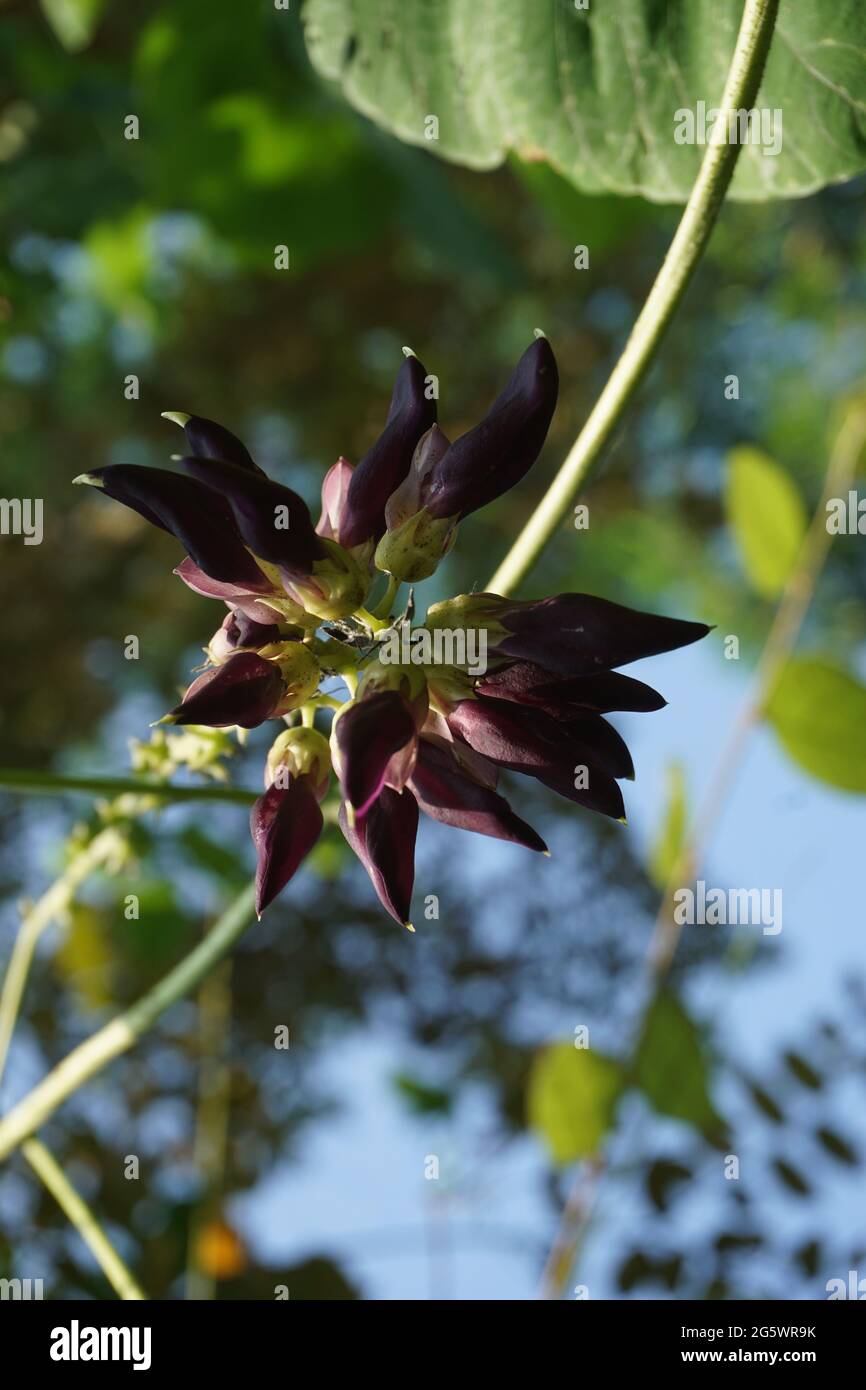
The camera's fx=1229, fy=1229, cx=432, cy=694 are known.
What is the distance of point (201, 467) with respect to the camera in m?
0.48

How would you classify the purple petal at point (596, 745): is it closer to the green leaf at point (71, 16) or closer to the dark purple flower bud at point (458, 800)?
the dark purple flower bud at point (458, 800)

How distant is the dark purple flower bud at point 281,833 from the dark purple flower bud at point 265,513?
9 cm

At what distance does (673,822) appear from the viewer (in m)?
1.32

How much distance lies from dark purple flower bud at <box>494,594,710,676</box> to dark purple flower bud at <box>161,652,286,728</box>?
10 centimetres

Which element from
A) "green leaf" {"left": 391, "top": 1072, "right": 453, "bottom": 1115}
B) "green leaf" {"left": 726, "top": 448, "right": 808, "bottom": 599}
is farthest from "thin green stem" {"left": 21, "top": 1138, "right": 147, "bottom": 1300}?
"green leaf" {"left": 391, "top": 1072, "right": 453, "bottom": 1115}

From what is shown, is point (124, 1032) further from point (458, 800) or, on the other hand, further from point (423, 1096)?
point (423, 1096)

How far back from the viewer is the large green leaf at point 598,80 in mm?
689

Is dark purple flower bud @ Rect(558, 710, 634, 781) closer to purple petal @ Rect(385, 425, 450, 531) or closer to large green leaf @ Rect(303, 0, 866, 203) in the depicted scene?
purple petal @ Rect(385, 425, 450, 531)

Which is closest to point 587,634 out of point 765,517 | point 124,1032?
point 124,1032

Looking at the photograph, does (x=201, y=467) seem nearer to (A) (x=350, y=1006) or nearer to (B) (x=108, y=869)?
(B) (x=108, y=869)

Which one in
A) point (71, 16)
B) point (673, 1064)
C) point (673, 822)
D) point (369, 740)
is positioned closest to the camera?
point (369, 740)

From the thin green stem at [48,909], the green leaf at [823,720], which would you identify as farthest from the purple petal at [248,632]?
the green leaf at [823,720]

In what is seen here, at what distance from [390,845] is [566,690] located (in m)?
0.09

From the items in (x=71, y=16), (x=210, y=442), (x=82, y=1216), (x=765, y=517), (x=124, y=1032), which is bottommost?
(x=82, y=1216)
